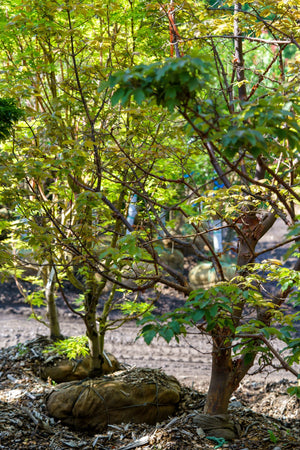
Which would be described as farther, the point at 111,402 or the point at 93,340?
the point at 93,340

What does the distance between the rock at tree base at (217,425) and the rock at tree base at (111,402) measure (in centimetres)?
62

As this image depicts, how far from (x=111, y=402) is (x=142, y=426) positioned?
0.40 metres

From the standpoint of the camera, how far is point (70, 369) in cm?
528

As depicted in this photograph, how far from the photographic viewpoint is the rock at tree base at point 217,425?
12.5ft

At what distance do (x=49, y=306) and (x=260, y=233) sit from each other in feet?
10.8

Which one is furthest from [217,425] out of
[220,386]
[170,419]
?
[170,419]

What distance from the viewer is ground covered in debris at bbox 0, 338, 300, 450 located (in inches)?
145

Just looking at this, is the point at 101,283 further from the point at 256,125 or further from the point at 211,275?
the point at 211,275

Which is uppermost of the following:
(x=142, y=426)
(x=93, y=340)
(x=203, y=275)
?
(x=203, y=275)

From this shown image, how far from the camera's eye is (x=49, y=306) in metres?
5.78

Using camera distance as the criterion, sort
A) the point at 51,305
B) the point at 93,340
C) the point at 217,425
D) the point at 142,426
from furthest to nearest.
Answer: the point at 51,305
the point at 93,340
the point at 142,426
the point at 217,425

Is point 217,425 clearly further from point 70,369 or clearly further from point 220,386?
point 70,369

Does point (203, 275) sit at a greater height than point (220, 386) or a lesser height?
greater

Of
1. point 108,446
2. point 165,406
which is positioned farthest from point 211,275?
point 108,446
